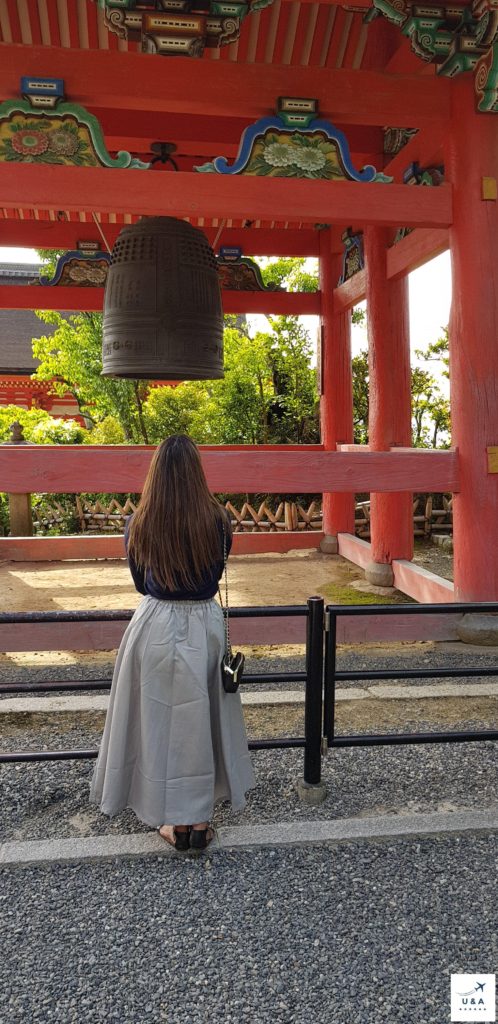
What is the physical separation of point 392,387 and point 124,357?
150 inches

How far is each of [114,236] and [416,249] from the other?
3808 mm

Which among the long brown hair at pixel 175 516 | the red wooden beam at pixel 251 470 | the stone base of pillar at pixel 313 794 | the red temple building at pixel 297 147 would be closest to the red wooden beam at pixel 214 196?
the red temple building at pixel 297 147

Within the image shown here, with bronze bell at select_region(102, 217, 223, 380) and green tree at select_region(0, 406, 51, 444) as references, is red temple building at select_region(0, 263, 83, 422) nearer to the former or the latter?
green tree at select_region(0, 406, 51, 444)

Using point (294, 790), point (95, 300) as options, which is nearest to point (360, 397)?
point (95, 300)

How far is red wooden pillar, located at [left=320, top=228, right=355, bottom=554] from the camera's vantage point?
30.3ft

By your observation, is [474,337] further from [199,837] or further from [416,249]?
[199,837]

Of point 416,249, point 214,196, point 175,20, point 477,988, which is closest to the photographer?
point 477,988

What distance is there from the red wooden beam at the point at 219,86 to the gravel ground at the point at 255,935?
454 centimetres

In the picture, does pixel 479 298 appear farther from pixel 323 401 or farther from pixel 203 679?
pixel 323 401

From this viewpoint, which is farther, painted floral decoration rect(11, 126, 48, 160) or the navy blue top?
painted floral decoration rect(11, 126, 48, 160)

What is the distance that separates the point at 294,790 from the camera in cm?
343

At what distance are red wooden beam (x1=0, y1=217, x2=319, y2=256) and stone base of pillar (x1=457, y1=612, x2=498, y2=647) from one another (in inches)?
215

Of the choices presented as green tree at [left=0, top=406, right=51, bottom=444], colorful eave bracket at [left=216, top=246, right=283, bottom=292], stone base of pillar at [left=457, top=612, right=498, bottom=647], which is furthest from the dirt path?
green tree at [left=0, top=406, right=51, bottom=444]

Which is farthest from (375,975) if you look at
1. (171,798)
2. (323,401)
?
(323,401)
